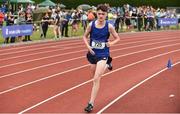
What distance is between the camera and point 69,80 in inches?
458

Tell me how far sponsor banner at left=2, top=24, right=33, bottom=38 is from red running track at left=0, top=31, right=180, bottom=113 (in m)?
3.19

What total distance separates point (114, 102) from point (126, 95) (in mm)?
736

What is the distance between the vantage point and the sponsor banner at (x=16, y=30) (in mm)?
22470

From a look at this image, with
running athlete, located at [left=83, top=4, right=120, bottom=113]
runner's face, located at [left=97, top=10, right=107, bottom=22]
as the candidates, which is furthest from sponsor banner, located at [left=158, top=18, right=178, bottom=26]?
runner's face, located at [left=97, top=10, right=107, bottom=22]

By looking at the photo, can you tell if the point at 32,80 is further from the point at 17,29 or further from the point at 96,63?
the point at 17,29

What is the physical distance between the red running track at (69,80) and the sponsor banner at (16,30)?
3195mm

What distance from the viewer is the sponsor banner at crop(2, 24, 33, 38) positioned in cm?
2247

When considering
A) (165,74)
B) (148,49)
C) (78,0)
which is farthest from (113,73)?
(78,0)

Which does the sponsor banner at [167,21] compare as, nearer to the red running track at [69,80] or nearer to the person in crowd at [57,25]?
the person in crowd at [57,25]

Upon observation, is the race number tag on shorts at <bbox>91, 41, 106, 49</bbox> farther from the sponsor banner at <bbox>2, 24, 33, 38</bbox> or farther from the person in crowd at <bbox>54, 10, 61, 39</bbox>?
the person in crowd at <bbox>54, 10, 61, 39</bbox>

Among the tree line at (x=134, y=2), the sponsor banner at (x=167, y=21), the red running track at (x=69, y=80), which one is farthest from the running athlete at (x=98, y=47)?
the tree line at (x=134, y=2)

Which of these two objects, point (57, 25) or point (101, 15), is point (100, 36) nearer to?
point (101, 15)

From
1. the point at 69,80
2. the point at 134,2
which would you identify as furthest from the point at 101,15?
the point at 134,2

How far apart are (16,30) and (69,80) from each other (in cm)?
1211
